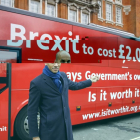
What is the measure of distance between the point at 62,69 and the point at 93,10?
22276 millimetres

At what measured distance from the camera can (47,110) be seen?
2682mm

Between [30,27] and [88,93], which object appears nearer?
[30,27]

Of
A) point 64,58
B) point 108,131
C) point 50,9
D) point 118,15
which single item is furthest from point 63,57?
point 118,15

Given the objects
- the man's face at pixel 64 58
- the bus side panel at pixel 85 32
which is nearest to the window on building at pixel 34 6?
the bus side panel at pixel 85 32

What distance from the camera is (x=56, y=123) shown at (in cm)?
271

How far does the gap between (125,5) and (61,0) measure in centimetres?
1303

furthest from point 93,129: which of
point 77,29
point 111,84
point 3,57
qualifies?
point 3,57

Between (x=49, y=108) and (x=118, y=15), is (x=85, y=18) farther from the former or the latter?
(x=49, y=108)

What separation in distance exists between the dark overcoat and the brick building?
18.8 meters

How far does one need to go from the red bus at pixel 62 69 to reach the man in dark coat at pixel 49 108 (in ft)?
6.98

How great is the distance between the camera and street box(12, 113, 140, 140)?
223 inches

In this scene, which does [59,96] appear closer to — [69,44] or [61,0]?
[69,44]

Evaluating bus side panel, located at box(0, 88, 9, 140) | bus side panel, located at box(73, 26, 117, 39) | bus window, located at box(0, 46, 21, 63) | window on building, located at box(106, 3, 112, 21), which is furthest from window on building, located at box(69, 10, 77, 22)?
bus side panel, located at box(0, 88, 9, 140)

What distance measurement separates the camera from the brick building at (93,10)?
72.5ft
